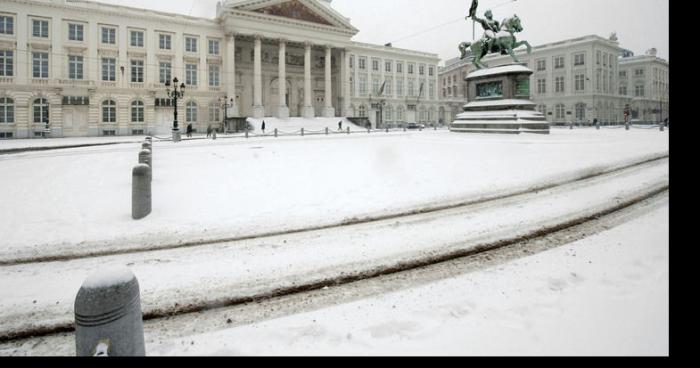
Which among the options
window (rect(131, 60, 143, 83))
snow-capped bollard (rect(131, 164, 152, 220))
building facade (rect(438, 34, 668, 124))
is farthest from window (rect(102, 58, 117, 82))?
snow-capped bollard (rect(131, 164, 152, 220))

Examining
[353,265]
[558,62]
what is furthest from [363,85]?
[353,265]

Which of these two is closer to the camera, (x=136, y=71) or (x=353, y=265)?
(x=353, y=265)

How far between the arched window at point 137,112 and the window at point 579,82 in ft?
182

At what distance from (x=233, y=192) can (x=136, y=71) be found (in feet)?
149

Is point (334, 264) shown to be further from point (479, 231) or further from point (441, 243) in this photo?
point (479, 231)

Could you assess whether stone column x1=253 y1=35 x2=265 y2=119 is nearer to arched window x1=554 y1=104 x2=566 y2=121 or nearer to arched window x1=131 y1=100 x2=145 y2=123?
arched window x1=131 y1=100 x2=145 y2=123

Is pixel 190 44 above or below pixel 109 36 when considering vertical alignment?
above

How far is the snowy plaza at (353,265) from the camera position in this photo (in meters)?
2.69

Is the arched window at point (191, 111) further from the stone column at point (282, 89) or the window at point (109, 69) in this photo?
the stone column at point (282, 89)

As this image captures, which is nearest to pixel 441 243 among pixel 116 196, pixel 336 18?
pixel 116 196

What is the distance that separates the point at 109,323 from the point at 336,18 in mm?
57379

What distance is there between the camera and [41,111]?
39875 millimetres

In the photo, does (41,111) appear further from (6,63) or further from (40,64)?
(6,63)

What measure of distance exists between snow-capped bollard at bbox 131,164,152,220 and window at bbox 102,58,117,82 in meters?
45.9
